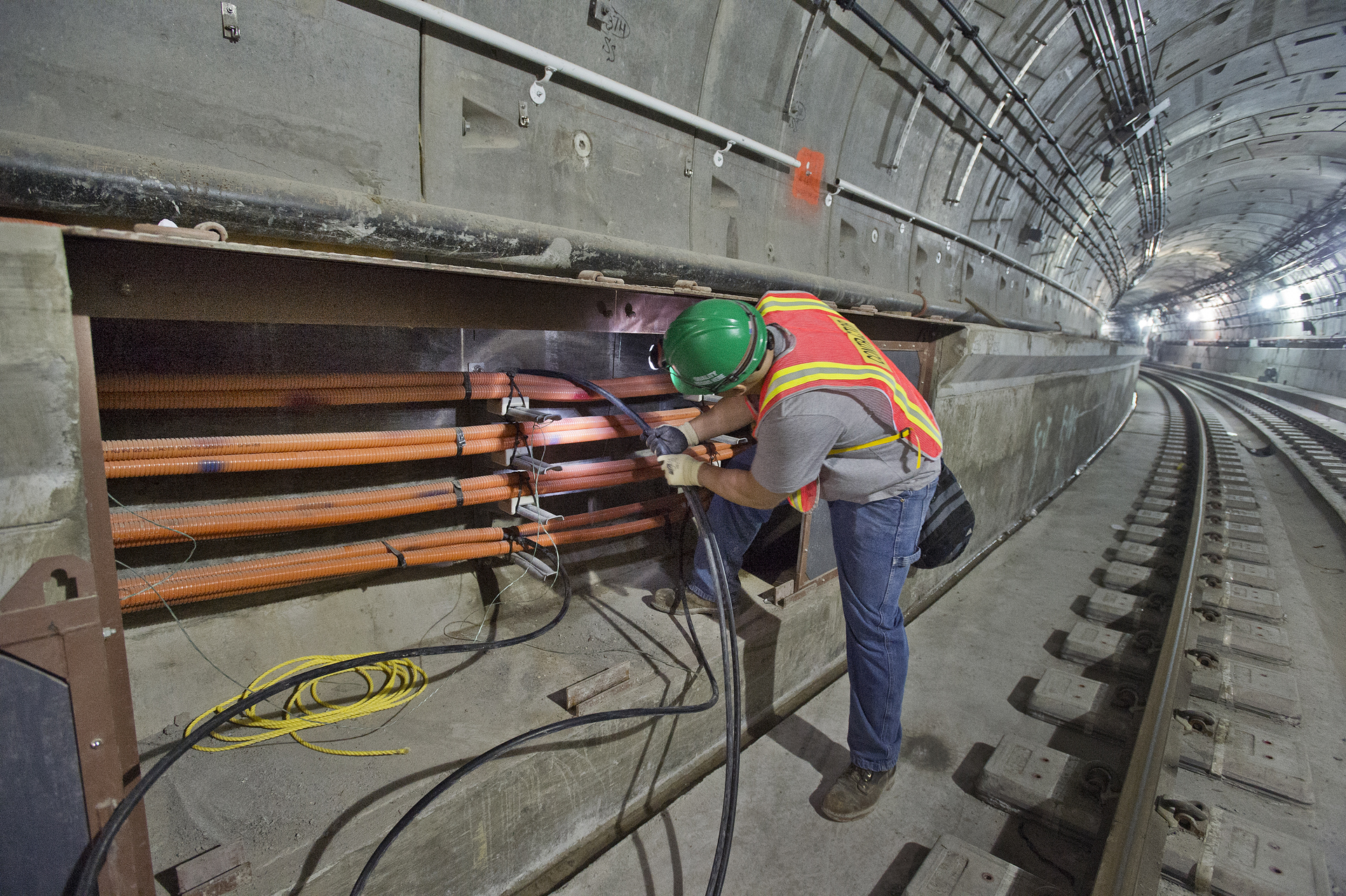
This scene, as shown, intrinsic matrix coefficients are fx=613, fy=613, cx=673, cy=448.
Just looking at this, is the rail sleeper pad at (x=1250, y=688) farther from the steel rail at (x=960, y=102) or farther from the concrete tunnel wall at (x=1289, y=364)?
the concrete tunnel wall at (x=1289, y=364)

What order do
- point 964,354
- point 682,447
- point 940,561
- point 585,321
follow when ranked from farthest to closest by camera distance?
point 964,354
point 940,561
point 682,447
point 585,321

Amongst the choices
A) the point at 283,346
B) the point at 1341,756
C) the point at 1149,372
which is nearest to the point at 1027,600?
the point at 1341,756

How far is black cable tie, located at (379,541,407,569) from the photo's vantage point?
8.44 feet

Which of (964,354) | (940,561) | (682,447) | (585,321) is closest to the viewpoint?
(585,321)

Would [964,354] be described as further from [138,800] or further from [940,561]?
[138,800]

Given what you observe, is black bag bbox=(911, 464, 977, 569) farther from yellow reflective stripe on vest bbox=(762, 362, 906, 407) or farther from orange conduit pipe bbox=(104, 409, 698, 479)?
orange conduit pipe bbox=(104, 409, 698, 479)

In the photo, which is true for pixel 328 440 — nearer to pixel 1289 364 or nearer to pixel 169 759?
pixel 169 759

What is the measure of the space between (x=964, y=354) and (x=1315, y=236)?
24857mm

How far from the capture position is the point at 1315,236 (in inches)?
765

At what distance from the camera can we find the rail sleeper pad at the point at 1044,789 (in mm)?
2533

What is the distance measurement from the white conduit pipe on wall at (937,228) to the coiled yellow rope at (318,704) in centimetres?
538

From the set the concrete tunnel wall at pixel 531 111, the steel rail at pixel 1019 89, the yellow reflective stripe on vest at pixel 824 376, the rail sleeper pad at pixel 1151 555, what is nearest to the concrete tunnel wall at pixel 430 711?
the concrete tunnel wall at pixel 531 111

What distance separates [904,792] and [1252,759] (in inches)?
64.2

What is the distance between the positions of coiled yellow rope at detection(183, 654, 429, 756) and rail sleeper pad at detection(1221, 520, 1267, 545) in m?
7.24
